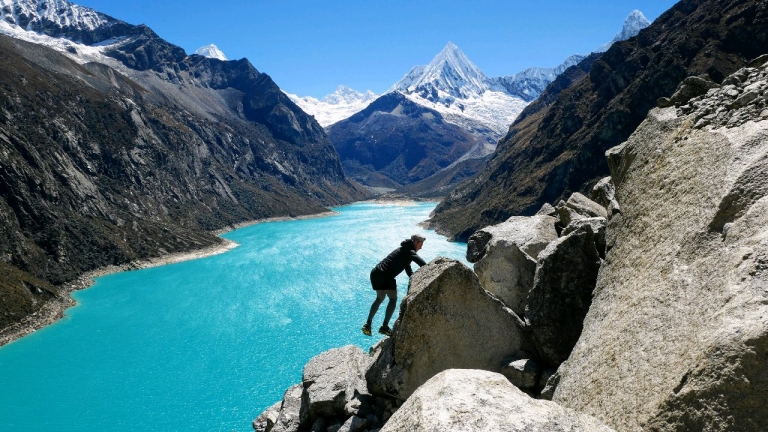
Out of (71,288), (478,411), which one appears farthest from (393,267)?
(71,288)

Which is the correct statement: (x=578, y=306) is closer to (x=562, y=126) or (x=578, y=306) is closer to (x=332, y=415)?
(x=332, y=415)

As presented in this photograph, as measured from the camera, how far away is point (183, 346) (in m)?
60.6

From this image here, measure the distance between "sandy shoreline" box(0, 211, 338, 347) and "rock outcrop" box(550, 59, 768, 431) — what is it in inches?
3063

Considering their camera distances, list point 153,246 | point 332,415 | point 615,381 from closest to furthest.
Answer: point 615,381, point 332,415, point 153,246

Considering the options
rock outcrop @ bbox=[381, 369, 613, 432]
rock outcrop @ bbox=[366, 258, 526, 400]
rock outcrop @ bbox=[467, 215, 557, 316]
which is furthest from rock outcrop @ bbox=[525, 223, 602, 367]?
rock outcrop @ bbox=[381, 369, 613, 432]

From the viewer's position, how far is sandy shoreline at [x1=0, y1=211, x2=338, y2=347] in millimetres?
65562

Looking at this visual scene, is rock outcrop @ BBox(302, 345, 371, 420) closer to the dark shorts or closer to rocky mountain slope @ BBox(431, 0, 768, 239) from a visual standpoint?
the dark shorts

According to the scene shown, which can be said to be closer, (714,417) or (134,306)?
(714,417)

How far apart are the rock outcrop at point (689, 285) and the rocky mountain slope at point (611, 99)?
11605cm

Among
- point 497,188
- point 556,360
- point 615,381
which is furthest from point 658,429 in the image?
point 497,188

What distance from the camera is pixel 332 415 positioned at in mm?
13133

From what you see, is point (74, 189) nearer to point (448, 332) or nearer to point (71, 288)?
point (71, 288)

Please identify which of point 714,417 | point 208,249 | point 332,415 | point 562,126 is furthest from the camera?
point 562,126

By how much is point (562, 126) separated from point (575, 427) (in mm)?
167411
